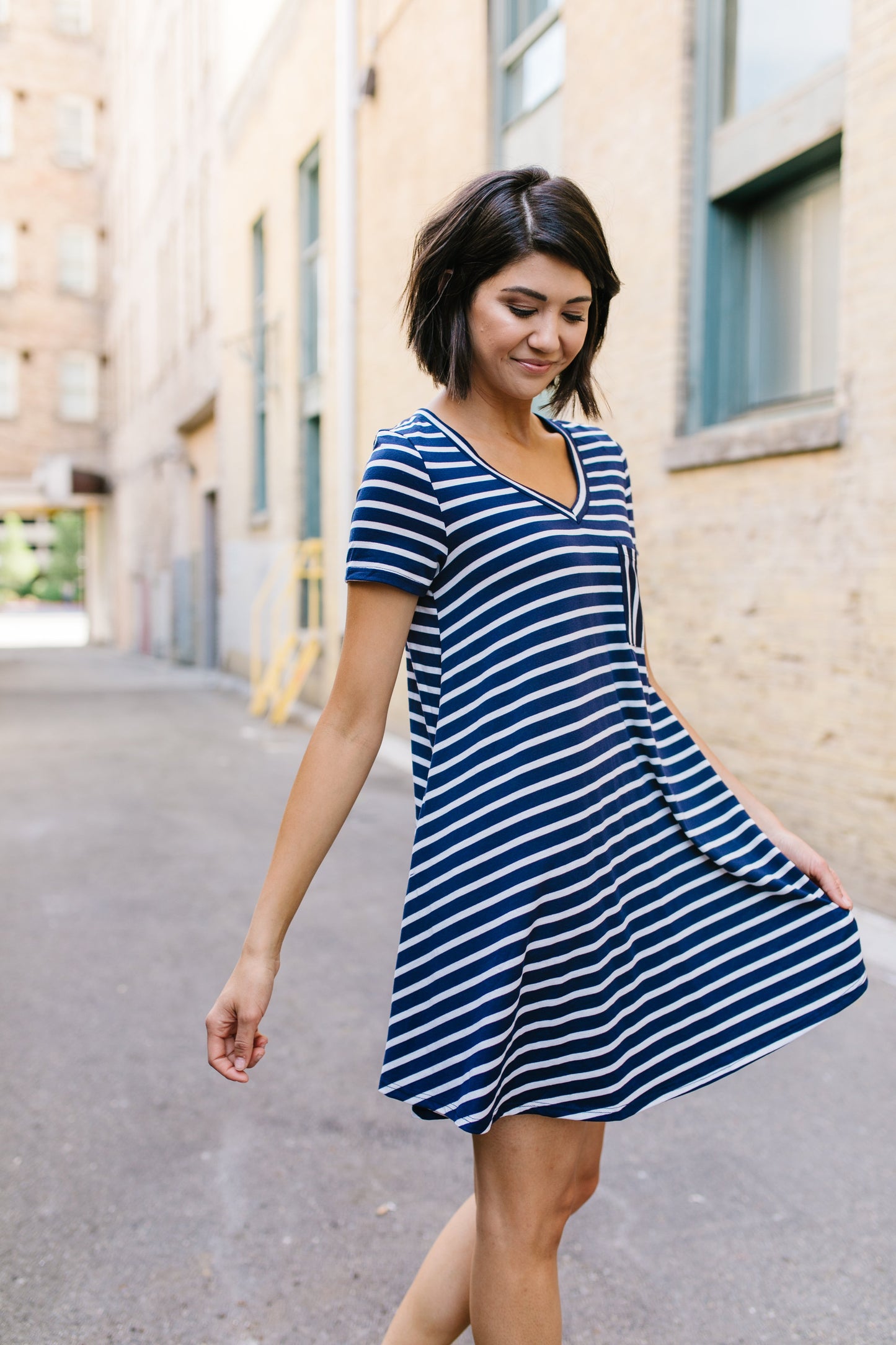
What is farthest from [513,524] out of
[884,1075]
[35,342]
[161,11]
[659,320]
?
[35,342]

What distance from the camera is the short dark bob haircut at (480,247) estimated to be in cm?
155

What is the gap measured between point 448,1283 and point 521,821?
749 millimetres

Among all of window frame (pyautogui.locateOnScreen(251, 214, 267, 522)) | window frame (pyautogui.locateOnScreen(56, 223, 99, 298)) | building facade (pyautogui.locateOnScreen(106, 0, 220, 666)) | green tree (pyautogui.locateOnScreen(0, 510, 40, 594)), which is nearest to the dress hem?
window frame (pyautogui.locateOnScreen(251, 214, 267, 522))

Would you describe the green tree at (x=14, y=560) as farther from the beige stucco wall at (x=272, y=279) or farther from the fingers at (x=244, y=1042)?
the fingers at (x=244, y=1042)

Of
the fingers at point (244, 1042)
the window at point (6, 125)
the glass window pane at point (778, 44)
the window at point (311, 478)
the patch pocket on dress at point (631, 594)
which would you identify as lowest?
the fingers at point (244, 1042)

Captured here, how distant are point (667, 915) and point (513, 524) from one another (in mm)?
547

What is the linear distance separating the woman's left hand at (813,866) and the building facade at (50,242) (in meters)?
32.0

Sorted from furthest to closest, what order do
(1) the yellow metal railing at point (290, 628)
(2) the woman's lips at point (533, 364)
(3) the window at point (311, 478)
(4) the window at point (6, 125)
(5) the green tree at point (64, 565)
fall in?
(5) the green tree at point (64, 565) → (4) the window at point (6, 125) → (3) the window at point (311, 478) → (1) the yellow metal railing at point (290, 628) → (2) the woman's lips at point (533, 364)

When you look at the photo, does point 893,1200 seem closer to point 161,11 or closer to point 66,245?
point 161,11

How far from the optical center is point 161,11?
22672mm

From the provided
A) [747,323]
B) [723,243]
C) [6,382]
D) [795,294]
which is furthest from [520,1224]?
[6,382]

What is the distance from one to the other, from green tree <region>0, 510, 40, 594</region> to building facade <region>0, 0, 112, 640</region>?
25516 mm

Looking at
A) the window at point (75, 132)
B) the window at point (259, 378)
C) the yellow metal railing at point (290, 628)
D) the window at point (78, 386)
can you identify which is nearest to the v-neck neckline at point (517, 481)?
the yellow metal railing at point (290, 628)

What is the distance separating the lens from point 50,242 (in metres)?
32.9
